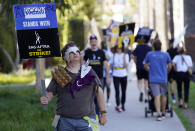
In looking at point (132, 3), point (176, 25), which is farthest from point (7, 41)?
point (132, 3)

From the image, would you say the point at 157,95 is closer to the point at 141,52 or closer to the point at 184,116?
the point at 184,116

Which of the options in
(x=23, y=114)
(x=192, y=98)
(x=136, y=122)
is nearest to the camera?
(x=136, y=122)

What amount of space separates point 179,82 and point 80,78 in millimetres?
7533

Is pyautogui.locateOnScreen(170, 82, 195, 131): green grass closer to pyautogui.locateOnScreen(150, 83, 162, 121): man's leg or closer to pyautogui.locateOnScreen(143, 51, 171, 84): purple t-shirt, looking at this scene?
pyautogui.locateOnScreen(150, 83, 162, 121): man's leg

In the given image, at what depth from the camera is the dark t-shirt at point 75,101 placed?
564 centimetres

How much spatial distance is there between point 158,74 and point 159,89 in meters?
0.34

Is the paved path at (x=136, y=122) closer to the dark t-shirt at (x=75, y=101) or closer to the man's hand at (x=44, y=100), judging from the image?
the dark t-shirt at (x=75, y=101)

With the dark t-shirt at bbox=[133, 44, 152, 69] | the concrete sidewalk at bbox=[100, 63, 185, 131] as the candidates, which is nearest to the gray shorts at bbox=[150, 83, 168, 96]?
the concrete sidewalk at bbox=[100, 63, 185, 131]

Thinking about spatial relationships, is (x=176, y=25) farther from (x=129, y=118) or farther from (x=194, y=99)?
(x=129, y=118)

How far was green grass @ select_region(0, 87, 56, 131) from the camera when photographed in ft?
30.2

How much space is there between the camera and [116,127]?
9930 mm

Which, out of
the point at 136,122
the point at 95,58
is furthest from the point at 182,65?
the point at 95,58

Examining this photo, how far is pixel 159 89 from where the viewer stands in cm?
1072

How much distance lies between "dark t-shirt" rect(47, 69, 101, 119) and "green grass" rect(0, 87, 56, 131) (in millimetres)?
3337
